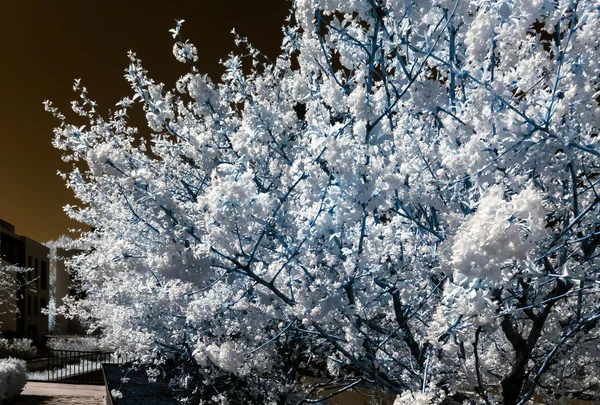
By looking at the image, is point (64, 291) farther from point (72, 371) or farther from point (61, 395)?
point (61, 395)

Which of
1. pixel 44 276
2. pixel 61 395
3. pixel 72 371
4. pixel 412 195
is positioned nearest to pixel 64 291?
pixel 44 276

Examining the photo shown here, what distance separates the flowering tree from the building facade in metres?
32.5

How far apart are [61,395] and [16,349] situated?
815 cm

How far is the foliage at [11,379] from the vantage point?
13078mm

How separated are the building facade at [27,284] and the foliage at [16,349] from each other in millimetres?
10073

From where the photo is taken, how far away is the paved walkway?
14336mm

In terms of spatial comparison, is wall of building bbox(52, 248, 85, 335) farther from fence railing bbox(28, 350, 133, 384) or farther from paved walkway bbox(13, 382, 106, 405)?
paved walkway bbox(13, 382, 106, 405)

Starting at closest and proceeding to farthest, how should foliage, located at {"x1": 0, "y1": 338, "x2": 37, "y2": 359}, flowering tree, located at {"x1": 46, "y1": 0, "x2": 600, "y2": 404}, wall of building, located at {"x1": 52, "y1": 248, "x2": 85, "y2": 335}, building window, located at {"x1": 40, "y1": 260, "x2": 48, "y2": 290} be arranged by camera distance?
flowering tree, located at {"x1": 46, "y1": 0, "x2": 600, "y2": 404}
foliage, located at {"x1": 0, "y1": 338, "x2": 37, "y2": 359}
wall of building, located at {"x1": 52, "y1": 248, "x2": 85, "y2": 335}
building window, located at {"x1": 40, "y1": 260, "x2": 48, "y2": 290}

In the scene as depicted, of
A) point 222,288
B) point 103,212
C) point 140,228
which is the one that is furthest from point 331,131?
point 103,212

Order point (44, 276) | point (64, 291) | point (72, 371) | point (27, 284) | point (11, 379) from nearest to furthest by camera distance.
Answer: point (11, 379) → point (72, 371) → point (27, 284) → point (44, 276) → point (64, 291)

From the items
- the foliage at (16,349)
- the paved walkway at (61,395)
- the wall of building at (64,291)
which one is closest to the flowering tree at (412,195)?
the paved walkway at (61,395)

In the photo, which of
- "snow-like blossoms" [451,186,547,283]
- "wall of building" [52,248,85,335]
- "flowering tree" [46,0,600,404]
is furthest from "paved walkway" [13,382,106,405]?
"wall of building" [52,248,85,335]

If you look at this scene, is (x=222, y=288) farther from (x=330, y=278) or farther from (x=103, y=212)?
(x=103, y=212)

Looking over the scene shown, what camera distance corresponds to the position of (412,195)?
3525 millimetres
